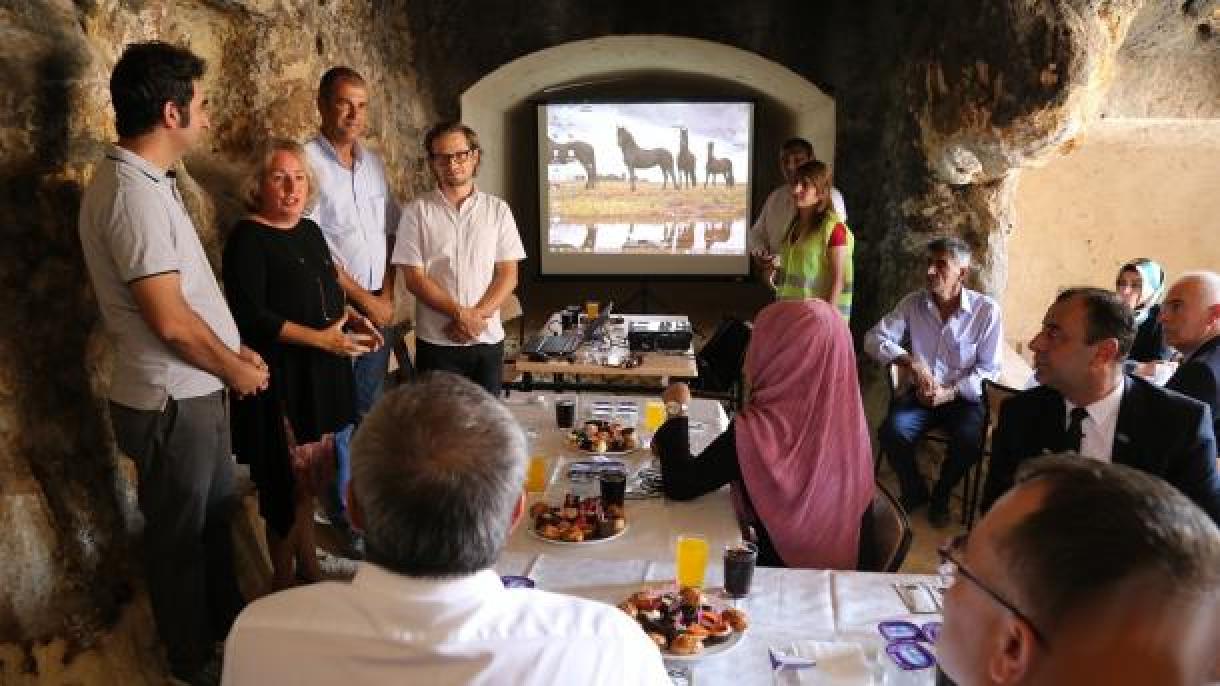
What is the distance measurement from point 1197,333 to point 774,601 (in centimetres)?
186

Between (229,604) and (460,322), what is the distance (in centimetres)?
126

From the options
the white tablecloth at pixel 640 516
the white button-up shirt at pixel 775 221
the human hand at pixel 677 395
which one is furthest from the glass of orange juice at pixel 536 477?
the white button-up shirt at pixel 775 221

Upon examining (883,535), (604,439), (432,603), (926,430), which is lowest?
(926,430)

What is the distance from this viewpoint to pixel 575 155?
7.54 meters

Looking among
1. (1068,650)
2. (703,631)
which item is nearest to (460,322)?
(703,631)

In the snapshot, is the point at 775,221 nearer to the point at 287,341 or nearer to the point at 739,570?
the point at 287,341

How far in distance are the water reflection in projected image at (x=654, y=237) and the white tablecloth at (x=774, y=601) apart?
19.2 feet

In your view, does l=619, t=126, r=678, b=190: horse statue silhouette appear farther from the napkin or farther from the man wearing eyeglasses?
the man wearing eyeglasses

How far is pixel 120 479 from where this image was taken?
259cm

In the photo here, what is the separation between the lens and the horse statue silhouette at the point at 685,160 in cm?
752

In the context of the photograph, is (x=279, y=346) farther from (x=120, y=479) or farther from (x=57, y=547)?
(x=57, y=547)

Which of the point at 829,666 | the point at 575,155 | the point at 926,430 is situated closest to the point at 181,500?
the point at 829,666

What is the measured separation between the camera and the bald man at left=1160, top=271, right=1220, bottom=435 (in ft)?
8.62

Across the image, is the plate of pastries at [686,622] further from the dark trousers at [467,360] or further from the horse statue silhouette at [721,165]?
the horse statue silhouette at [721,165]
